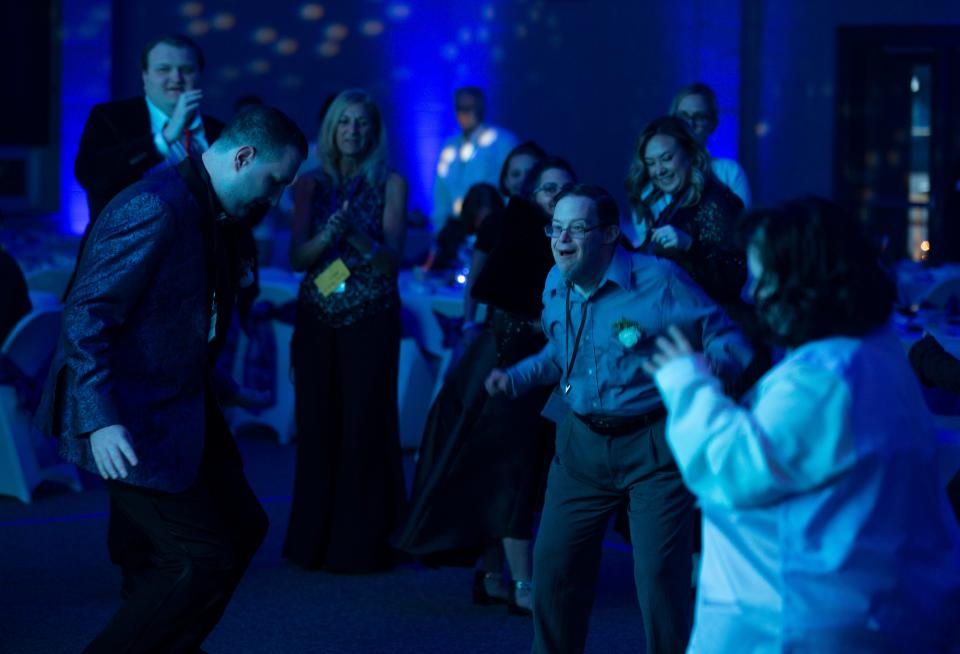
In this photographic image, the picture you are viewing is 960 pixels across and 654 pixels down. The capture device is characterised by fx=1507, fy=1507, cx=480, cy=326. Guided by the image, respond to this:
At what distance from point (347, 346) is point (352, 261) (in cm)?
28

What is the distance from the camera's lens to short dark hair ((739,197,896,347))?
2100 mm

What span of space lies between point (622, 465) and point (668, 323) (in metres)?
0.33

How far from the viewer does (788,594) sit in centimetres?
215

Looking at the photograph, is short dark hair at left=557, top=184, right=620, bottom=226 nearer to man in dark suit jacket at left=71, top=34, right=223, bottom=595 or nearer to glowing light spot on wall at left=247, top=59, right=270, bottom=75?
man in dark suit jacket at left=71, top=34, right=223, bottom=595

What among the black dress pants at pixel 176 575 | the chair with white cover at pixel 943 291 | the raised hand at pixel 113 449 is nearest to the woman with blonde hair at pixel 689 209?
the black dress pants at pixel 176 575

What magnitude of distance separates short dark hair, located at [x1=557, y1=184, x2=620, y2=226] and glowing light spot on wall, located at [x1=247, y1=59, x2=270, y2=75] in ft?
26.0

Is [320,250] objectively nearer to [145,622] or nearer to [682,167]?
[682,167]

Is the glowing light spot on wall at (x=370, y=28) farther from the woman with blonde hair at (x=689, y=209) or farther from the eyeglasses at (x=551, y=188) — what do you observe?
the eyeglasses at (x=551, y=188)

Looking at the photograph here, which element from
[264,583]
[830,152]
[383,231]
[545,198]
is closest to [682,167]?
[545,198]

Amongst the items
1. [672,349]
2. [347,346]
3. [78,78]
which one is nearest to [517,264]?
[347,346]

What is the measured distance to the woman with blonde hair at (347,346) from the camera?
4.88 m

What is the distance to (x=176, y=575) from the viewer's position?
9.78ft

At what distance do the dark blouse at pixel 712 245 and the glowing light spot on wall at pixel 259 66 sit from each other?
7017 mm

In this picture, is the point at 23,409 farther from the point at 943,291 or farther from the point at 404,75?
the point at 404,75
